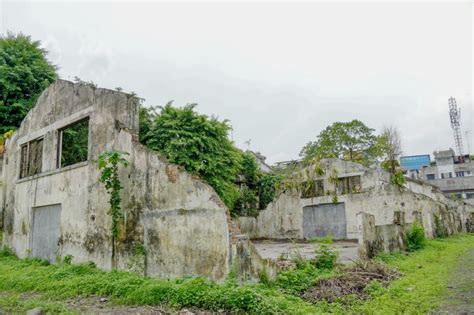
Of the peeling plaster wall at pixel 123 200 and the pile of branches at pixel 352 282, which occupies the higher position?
the peeling plaster wall at pixel 123 200

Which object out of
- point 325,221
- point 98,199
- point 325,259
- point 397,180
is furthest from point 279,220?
point 98,199

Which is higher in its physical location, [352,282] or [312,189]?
[312,189]

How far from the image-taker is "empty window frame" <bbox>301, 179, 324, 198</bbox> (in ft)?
64.5

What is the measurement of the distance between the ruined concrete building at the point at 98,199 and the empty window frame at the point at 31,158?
0.12 ft

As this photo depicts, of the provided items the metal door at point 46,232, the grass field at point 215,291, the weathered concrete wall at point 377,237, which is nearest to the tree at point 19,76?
the metal door at point 46,232

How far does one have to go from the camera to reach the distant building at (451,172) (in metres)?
36.2

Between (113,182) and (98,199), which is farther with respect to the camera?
(98,199)

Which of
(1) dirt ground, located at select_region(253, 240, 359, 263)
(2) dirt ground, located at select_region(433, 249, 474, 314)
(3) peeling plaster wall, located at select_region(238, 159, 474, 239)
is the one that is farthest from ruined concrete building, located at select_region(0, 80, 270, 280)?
(3) peeling plaster wall, located at select_region(238, 159, 474, 239)

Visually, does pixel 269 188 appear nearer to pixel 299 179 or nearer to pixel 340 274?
pixel 299 179

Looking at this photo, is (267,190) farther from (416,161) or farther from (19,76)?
(416,161)

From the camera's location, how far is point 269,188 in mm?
21141

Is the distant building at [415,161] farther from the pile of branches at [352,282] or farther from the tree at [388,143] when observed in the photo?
the pile of branches at [352,282]

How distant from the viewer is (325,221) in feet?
62.7

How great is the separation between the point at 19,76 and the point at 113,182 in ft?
40.4
